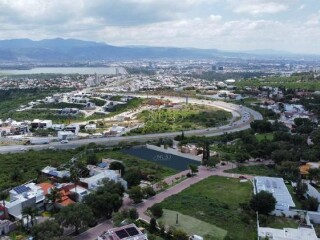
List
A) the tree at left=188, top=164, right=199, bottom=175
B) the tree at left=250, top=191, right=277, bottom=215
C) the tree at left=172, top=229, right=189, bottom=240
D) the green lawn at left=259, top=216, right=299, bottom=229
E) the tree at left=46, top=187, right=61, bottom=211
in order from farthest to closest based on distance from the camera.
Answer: the tree at left=188, top=164, right=199, bottom=175 < the tree at left=46, top=187, right=61, bottom=211 < the tree at left=250, top=191, right=277, bottom=215 < the green lawn at left=259, top=216, right=299, bottom=229 < the tree at left=172, top=229, right=189, bottom=240

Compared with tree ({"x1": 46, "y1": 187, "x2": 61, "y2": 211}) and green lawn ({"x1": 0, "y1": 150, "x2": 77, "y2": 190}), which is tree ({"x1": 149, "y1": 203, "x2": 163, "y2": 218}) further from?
green lawn ({"x1": 0, "y1": 150, "x2": 77, "y2": 190})

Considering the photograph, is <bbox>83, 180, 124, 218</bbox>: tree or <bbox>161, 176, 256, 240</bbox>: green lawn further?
<bbox>83, 180, 124, 218</bbox>: tree

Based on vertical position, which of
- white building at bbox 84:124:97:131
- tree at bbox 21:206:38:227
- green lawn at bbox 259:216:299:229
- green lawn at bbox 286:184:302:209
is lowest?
white building at bbox 84:124:97:131

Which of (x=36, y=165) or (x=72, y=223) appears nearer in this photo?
(x=72, y=223)

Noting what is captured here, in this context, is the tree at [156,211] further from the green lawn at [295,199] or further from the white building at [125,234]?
the green lawn at [295,199]

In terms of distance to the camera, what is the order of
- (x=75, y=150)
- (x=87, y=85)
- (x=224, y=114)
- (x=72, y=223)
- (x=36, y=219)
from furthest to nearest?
(x=87, y=85) → (x=224, y=114) → (x=75, y=150) → (x=36, y=219) → (x=72, y=223)

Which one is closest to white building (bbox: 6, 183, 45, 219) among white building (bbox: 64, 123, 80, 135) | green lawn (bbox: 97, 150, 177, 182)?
green lawn (bbox: 97, 150, 177, 182)

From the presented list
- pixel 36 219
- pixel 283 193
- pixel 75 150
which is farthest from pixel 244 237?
pixel 75 150

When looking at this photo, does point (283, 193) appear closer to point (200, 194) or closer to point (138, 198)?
point (200, 194)
